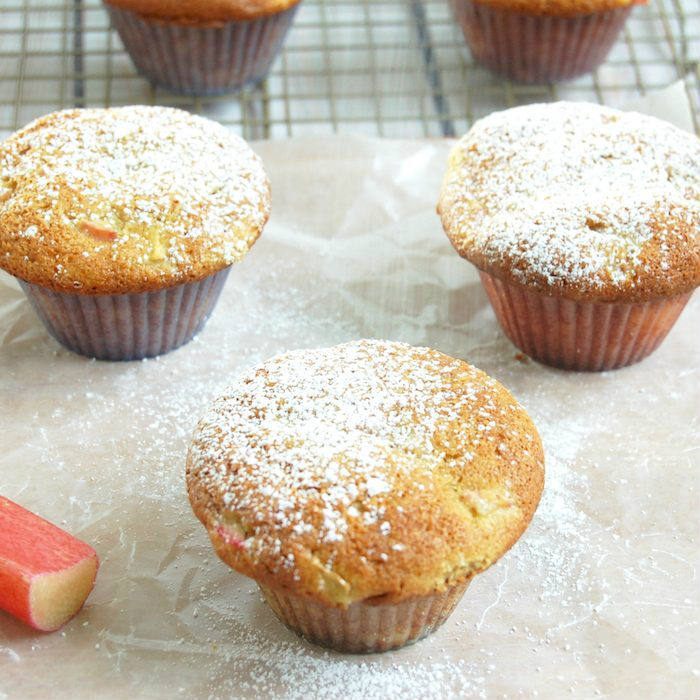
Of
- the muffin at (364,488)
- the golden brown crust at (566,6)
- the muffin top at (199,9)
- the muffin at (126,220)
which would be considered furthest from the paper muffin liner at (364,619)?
the golden brown crust at (566,6)

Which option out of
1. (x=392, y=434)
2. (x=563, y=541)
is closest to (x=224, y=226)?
(x=392, y=434)

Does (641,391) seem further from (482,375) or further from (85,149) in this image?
(85,149)

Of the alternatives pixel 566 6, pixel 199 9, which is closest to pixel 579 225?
pixel 566 6

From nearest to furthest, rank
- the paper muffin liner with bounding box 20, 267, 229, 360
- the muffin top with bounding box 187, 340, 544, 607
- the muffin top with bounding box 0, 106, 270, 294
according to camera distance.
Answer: the muffin top with bounding box 187, 340, 544, 607 → the muffin top with bounding box 0, 106, 270, 294 → the paper muffin liner with bounding box 20, 267, 229, 360

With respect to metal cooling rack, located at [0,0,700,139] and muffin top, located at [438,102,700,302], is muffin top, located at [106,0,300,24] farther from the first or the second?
muffin top, located at [438,102,700,302]

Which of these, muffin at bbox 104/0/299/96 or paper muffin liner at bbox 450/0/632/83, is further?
paper muffin liner at bbox 450/0/632/83

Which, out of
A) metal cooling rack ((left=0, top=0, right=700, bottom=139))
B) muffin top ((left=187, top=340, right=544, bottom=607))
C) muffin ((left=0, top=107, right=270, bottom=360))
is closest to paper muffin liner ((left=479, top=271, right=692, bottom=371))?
muffin top ((left=187, top=340, right=544, bottom=607))

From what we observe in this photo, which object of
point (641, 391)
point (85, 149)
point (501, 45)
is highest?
point (85, 149)

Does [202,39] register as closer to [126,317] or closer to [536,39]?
[536,39]
